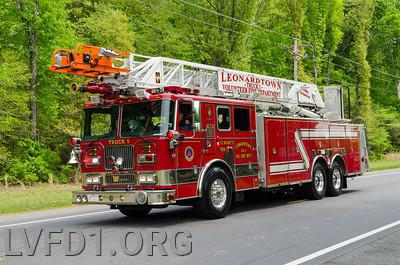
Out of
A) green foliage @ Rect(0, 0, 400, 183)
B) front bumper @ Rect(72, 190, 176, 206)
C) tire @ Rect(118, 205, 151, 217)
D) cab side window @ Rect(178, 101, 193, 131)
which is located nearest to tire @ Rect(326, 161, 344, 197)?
tire @ Rect(118, 205, 151, 217)

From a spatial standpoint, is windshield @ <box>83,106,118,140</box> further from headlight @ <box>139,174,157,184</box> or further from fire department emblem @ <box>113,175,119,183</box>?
headlight @ <box>139,174,157,184</box>

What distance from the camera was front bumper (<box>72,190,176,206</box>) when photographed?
30.7ft

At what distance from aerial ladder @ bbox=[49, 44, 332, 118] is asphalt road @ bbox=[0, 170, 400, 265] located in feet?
9.00

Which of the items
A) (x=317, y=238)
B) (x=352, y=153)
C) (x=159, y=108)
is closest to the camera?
(x=317, y=238)

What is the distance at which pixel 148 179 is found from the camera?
9695 mm

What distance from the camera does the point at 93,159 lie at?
10.5 m

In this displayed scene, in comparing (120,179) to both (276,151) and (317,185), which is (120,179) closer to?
(276,151)

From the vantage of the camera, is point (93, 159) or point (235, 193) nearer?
point (93, 159)

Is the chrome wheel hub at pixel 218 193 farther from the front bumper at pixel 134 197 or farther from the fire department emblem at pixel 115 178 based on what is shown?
the fire department emblem at pixel 115 178

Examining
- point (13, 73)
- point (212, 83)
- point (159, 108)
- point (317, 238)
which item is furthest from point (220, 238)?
point (13, 73)

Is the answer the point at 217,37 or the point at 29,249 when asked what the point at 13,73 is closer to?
the point at 217,37

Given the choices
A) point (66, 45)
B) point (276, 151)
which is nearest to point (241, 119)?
point (276, 151)

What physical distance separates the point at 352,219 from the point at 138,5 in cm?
2995

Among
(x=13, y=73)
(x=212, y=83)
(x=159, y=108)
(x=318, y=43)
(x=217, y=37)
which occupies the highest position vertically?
(x=318, y=43)
